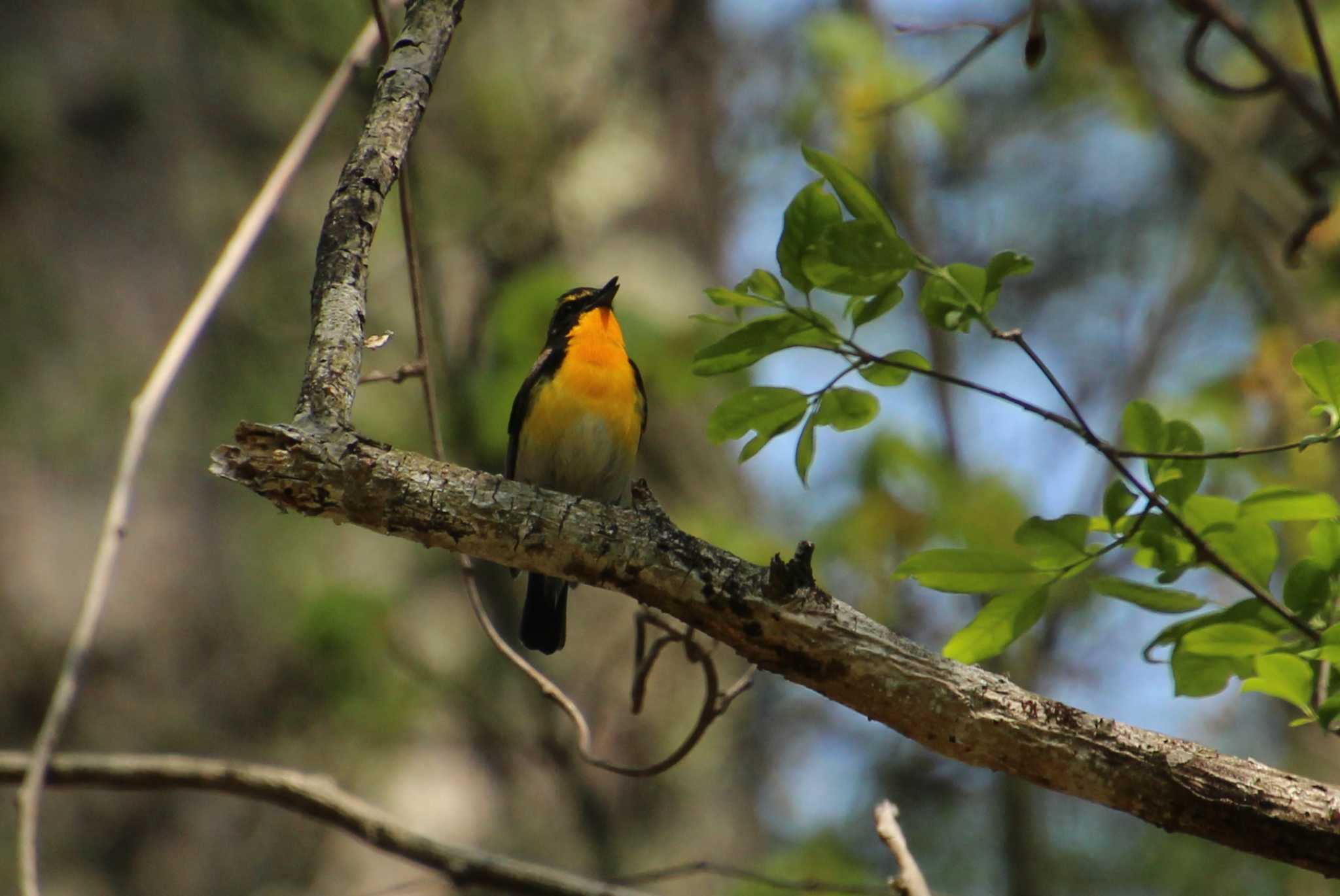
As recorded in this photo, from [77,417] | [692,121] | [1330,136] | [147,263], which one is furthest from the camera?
[692,121]

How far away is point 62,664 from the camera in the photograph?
15.2 ft

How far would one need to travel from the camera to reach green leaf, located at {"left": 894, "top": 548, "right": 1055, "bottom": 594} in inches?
81.7

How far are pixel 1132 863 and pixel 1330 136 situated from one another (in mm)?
6883

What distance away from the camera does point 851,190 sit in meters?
1.95

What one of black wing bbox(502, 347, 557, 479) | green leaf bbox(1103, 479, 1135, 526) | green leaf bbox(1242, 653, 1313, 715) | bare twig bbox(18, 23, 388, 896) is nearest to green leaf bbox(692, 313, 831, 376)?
green leaf bbox(1103, 479, 1135, 526)

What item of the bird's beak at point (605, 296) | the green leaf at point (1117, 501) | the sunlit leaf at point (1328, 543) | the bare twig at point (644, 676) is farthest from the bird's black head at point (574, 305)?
the sunlit leaf at point (1328, 543)

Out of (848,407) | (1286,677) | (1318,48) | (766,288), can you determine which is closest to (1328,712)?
(1286,677)

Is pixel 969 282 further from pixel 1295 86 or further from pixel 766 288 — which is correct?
pixel 1295 86

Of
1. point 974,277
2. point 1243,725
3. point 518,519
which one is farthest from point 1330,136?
point 1243,725

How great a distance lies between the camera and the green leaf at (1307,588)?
2.01 m

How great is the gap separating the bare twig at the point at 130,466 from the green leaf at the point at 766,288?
1239mm

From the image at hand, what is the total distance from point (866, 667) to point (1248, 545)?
0.75m

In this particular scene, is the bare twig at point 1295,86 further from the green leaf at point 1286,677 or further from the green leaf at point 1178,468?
the green leaf at point 1286,677

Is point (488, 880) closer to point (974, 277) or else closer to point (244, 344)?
point (974, 277)
